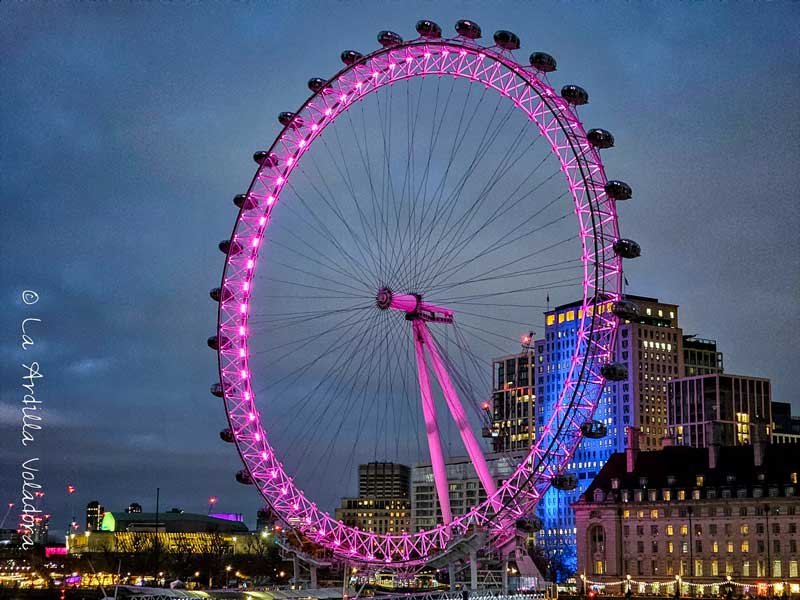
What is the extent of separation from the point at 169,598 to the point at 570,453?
3108cm

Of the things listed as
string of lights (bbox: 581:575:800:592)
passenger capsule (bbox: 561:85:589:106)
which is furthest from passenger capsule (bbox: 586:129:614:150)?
string of lights (bbox: 581:575:800:592)

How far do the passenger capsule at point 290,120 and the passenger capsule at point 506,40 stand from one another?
15.4 m

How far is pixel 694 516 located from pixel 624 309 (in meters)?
55.5

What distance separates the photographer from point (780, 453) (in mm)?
106188

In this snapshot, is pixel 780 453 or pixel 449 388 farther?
pixel 780 453

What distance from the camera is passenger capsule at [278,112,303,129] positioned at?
7156cm

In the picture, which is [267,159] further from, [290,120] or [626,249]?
[626,249]

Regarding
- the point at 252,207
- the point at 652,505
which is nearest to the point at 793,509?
the point at 652,505

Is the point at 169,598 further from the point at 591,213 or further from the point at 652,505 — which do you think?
the point at 652,505

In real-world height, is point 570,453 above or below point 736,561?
above

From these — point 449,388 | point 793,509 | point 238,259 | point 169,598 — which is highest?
point 238,259

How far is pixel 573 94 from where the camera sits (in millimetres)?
61062

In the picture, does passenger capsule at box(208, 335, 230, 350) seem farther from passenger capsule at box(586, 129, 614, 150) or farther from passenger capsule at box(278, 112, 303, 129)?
passenger capsule at box(586, 129, 614, 150)

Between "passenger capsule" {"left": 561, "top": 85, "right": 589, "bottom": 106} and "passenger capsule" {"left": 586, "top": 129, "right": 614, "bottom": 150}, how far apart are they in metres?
1.98
